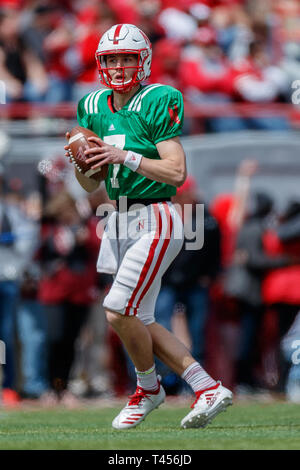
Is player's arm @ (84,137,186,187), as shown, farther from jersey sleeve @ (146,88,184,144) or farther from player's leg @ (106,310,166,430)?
player's leg @ (106,310,166,430)

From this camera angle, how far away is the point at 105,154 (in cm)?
501

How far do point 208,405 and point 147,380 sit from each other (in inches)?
15.9

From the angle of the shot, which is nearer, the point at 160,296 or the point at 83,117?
the point at 83,117

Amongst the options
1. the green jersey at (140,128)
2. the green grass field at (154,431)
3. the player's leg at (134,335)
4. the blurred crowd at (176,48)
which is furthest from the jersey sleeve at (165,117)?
the blurred crowd at (176,48)

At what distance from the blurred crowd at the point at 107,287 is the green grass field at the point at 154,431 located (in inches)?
49.1

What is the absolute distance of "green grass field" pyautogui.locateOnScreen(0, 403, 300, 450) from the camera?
441 centimetres

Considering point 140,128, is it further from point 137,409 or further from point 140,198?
point 137,409

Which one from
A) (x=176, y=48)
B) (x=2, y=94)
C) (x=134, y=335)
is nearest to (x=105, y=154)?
(x=134, y=335)

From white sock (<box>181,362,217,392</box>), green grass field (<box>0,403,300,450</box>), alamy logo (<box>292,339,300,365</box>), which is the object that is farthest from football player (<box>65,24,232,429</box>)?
alamy logo (<box>292,339,300,365</box>)

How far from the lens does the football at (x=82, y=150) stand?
513 centimetres

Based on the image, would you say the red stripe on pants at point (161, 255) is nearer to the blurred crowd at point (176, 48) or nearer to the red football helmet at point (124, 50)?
the red football helmet at point (124, 50)

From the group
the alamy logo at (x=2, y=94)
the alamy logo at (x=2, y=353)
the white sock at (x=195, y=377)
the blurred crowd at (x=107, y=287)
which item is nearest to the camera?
the white sock at (x=195, y=377)

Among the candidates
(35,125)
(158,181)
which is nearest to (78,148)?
(158,181)

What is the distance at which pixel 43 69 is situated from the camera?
33.6 ft
